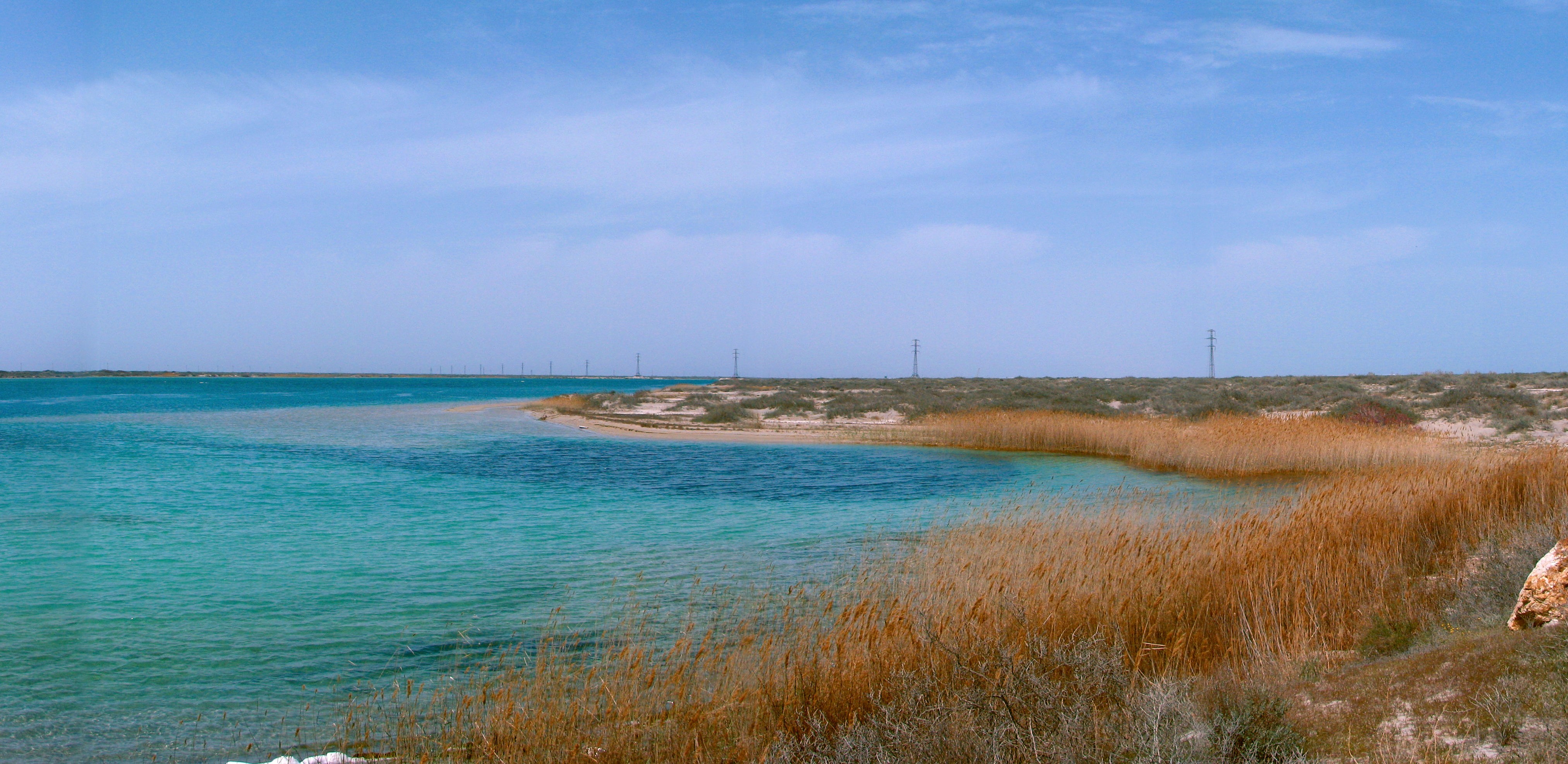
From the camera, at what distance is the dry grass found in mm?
20375

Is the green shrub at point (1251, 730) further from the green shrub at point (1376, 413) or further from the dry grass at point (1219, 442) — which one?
the green shrub at point (1376, 413)

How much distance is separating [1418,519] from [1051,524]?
386cm

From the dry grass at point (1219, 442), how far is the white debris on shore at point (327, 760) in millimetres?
18581

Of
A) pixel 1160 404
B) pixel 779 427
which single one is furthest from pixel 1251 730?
pixel 1160 404

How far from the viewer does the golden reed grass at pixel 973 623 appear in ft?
17.2

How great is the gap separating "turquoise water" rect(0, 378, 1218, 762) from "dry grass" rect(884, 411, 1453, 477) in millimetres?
1526

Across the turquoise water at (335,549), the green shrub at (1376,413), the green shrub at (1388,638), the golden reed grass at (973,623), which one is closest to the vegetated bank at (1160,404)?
the green shrub at (1376,413)

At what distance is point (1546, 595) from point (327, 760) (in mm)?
7117

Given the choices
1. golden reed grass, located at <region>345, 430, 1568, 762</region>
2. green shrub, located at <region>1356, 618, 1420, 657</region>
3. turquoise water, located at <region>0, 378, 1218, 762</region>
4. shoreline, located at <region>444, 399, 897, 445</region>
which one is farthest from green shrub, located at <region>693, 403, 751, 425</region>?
green shrub, located at <region>1356, 618, 1420, 657</region>

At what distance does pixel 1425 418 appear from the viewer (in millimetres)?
31562

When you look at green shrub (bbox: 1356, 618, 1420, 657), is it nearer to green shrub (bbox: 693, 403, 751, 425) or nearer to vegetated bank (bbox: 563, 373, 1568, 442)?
vegetated bank (bbox: 563, 373, 1568, 442)

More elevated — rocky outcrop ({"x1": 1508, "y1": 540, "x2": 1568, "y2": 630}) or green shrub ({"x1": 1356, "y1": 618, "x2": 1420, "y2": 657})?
rocky outcrop ({"x1": 1508, "y1": 540, "x2": 1568, "y2": 630})

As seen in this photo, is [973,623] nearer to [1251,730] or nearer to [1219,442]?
[1251,730]

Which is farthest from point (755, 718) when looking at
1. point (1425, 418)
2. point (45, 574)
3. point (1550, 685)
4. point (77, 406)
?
point (77, 406)
